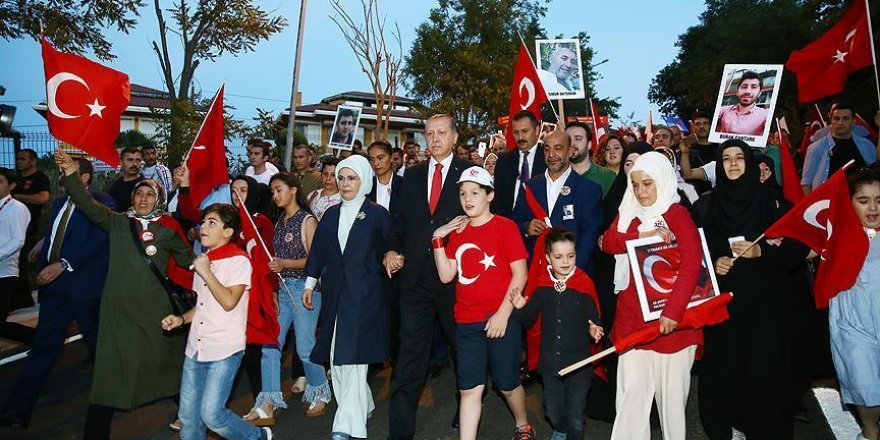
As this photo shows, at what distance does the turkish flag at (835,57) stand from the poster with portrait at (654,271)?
4.56 meters

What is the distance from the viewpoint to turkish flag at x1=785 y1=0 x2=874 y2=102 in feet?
26.6

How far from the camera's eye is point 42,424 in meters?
6.26

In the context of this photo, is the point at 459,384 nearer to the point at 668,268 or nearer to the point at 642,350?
the point at 642,350

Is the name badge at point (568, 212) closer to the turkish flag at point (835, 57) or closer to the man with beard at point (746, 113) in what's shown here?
the man with beard at point (746, 113)

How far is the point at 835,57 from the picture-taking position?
8.42 metres

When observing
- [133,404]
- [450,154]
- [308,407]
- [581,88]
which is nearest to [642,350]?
[450,154]

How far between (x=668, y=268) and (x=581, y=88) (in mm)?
6488

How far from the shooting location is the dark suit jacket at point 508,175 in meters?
7.22

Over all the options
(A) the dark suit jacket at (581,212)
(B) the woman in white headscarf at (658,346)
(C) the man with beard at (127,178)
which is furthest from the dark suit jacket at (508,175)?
(C) the man with beard at (127,178)

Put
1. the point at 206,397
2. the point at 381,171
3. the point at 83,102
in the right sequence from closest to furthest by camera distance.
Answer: the point at 206,397, the point at 83,102, the point at 381,171

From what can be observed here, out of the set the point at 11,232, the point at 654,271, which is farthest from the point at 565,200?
the point at 11,232

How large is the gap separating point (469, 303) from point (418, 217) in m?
0.90

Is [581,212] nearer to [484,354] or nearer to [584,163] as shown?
[584,163]

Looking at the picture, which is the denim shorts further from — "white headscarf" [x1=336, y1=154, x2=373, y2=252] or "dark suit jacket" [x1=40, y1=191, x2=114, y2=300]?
"dark suit jacket" [x1=40, y1=191, x2=114, y2=300]
